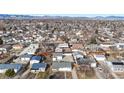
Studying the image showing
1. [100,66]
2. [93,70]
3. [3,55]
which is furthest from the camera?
[3,55]

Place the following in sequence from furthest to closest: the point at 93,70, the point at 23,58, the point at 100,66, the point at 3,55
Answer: the point at 3,55
the point at 23,58
the point at 100,66
the point at 93,70

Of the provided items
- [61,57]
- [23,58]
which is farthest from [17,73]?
[61,57]
